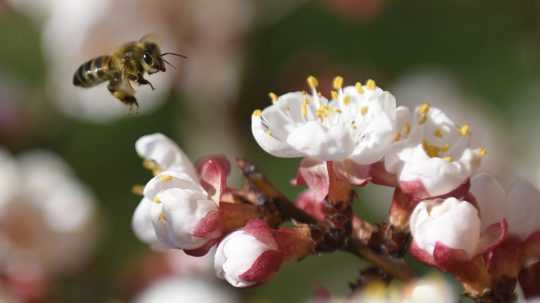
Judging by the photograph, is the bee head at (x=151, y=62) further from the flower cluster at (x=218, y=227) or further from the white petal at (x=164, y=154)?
the flower cluster at (x=218, y=227)

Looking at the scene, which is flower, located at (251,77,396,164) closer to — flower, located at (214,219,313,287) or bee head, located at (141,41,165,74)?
flower, located at (214,219,313,287)

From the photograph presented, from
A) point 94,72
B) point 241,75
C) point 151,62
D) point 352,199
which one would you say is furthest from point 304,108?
point 241,75

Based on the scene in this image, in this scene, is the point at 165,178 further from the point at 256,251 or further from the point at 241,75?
the point at 241,75

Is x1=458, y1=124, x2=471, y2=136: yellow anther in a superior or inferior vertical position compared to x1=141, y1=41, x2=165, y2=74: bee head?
inferior

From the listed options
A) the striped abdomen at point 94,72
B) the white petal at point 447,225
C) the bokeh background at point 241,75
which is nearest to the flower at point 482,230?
the white petal at point 447,225

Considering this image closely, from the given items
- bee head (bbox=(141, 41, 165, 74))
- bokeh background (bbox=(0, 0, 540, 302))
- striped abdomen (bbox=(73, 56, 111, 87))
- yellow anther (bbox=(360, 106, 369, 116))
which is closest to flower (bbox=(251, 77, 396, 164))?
yellow anther (bbox=(360, 106, 369, 116))

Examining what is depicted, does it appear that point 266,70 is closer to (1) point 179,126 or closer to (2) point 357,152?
(1) point 179,126
